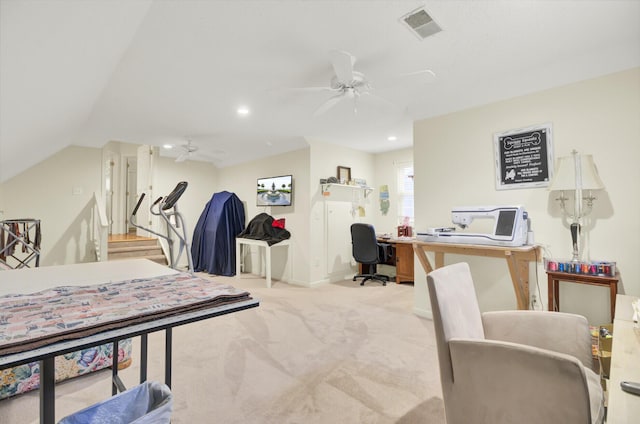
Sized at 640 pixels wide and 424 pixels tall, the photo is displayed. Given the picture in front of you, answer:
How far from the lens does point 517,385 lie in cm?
108

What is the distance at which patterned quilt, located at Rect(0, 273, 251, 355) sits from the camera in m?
0.73

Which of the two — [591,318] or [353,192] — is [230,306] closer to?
[591,318]

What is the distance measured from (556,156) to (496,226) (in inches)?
30.1

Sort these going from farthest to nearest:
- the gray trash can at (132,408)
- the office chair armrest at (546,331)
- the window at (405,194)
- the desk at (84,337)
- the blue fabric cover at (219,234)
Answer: the blue fabric cover at (219,234), the window at (405,194), the office chair armrest at (546,331), the gray trash can at (132,408), the desk at (84,337)

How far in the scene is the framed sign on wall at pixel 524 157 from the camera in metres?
2.52

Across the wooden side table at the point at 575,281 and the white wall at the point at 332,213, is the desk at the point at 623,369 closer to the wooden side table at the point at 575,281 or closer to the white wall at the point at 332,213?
the wooden side table at the point at 575,281

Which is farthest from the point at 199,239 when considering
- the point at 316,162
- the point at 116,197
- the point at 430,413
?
the point at 430,413

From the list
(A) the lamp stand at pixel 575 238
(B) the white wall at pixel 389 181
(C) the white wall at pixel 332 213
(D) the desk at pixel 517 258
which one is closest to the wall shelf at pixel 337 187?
(C) the white wall at pixel 332 213

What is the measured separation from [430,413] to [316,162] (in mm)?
3648

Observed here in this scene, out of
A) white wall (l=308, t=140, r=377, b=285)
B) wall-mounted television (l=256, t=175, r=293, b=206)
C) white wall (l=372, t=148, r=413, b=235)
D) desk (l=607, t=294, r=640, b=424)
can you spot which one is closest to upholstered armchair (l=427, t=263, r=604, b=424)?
desk (l=607, t=294, r=640, b=424)

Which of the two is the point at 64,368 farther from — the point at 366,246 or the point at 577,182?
the point at 577,182

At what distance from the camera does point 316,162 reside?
4.71m

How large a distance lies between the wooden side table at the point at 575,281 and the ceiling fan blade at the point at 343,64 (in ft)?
6.98

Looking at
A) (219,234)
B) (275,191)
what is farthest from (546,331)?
(219,234)
